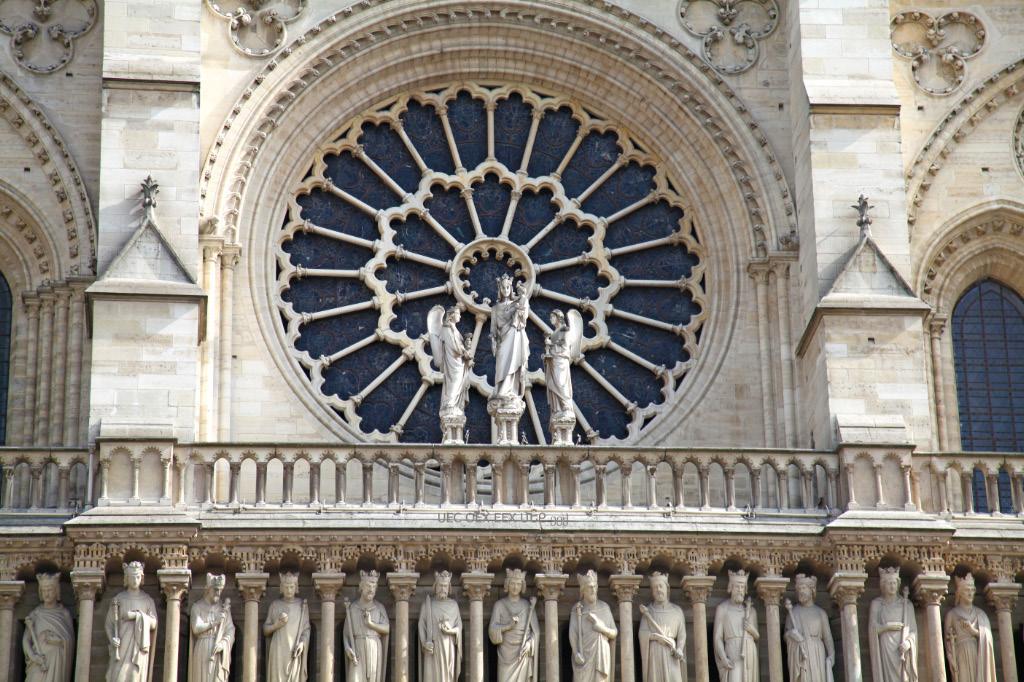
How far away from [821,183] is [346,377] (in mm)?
5227

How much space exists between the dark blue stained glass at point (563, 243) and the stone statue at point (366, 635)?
15.8ft

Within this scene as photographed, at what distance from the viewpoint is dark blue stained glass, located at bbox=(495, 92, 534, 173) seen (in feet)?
84.4

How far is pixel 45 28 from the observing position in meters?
25.1

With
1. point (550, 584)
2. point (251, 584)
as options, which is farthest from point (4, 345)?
point (550, 584)

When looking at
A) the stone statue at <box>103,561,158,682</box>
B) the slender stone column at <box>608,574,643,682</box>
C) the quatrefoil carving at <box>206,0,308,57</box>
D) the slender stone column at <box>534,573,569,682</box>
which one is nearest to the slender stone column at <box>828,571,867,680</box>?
the slender stone column at <box>608,574,643,682</box>

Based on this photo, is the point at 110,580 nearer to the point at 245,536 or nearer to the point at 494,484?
the point at 245,536

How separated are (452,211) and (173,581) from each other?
5.69m

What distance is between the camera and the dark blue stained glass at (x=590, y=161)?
25656 mm

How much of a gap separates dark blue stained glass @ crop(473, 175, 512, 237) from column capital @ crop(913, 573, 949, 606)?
6098 mm

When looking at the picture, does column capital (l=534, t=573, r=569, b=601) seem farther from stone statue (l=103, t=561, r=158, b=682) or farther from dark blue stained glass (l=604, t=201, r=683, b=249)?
dark blue stained glass (l=604, t=201, r=683, b=249)

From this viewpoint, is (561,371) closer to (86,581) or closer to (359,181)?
(359,181)

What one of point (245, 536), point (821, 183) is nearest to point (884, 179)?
point (821, 183)

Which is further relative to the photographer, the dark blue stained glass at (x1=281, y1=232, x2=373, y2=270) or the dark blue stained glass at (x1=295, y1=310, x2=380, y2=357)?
the dark blue stained glass at (x1=281, y1=232, x2=373, y2=270)

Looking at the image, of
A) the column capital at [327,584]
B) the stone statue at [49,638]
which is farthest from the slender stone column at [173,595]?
the column capital at [327,584]
